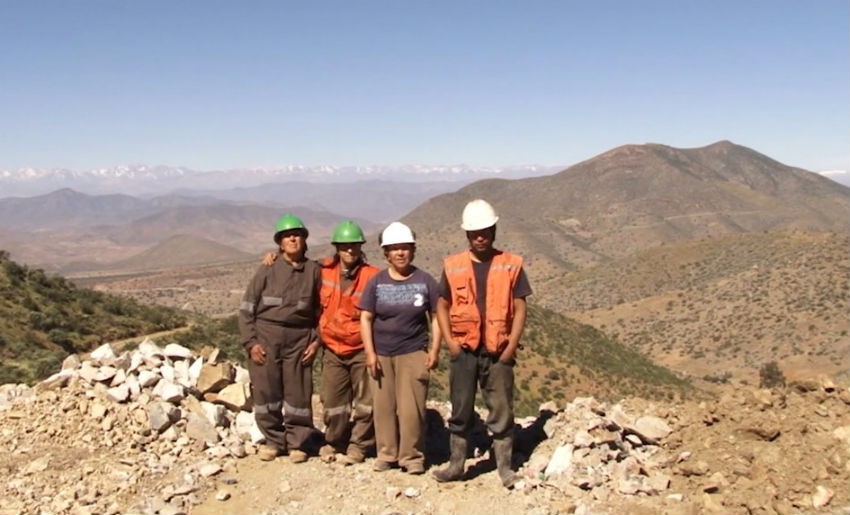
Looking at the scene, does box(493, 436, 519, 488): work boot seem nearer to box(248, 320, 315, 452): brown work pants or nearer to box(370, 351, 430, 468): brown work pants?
box(370, 351, 430, 468): brown work pants

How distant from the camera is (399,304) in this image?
17.5ft

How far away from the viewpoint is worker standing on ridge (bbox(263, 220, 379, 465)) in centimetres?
562

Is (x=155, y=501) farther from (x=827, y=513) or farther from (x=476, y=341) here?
(x=827, y=513)

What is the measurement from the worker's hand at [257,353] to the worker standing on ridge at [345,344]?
1.81 feet

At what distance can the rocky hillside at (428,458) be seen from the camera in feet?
16.5

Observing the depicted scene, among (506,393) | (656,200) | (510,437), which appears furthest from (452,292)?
(656,200)

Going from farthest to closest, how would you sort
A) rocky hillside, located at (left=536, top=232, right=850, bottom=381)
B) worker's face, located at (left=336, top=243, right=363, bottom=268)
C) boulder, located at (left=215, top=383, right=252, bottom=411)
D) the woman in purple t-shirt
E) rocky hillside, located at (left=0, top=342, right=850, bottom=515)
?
1. rocky hillside, located at (left=536, top=232, right=850, bottom=381)
2. boulder, located at (left=215, top=383, right=252, bottom=411)
3. worker's face, located at (left=336, top=243, right=363, bottom=268)
4. the woman in purple t-shirt
5. rocky hillside, located at (left=0, top=342, right=850, bottom=515)

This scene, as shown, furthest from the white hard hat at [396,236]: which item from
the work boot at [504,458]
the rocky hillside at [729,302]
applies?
the rocky hillside at [729,302]

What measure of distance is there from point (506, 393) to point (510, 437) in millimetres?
480

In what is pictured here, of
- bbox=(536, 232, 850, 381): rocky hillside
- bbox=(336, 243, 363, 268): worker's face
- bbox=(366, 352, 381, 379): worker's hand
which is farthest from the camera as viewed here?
bbox=(536, 232, 850, 381): rocky hillside

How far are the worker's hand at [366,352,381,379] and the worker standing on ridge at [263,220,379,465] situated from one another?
0.25 metres

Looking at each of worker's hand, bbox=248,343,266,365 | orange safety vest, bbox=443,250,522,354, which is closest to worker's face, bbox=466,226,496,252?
orange safety vest, bbox=443,250,522,354

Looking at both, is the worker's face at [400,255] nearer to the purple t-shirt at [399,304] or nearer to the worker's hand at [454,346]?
the purple t-shirt at [399,304]

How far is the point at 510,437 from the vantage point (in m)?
5.50
